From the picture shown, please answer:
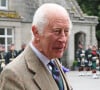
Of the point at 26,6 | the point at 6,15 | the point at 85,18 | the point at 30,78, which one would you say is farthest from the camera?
the point at 85,18

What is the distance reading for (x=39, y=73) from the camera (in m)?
3.04

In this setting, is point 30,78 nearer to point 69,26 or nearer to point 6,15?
point 69,26

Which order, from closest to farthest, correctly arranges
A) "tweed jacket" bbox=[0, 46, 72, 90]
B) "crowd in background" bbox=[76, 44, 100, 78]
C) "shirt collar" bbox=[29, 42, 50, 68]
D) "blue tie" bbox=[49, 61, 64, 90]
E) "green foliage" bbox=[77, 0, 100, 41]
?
1. "tweed jacket" bbox=[0, 46, 72, 90]
2. "shirt collar" bbox=[29, 42, 50, 68]
3. "blue tie" bbox=[49, 61, 64, 90]
4. "crowd in background" bbox=[76, 44, 100, 78]
5. "green foliage" bbox=[77, 0, 100, 41]

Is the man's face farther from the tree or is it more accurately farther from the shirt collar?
the tree

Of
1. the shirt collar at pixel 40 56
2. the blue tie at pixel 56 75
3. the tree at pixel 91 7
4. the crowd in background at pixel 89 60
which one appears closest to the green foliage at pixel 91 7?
the tree at pixel 91 7

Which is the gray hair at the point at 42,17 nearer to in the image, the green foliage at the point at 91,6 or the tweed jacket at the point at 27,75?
the tweed jacket at the point at 27,75

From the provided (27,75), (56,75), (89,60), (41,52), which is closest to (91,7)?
(89,60)

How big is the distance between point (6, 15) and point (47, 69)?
79.6 feet

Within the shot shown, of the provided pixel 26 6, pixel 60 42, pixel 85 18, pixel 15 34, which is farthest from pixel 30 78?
pixel 85 18

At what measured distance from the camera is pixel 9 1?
2855 centimetres

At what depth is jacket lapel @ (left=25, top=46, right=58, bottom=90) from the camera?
301 cm

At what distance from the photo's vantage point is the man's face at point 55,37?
3016 mm

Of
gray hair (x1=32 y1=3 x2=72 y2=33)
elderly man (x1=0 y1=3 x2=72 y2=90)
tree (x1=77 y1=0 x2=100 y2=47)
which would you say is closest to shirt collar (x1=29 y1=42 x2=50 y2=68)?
elderly man (x1=0 y1=3 x2=72 y2=90)

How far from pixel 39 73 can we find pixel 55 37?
0.87ft
